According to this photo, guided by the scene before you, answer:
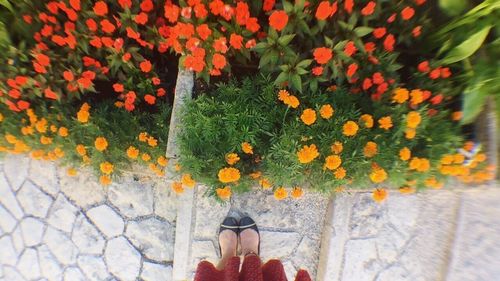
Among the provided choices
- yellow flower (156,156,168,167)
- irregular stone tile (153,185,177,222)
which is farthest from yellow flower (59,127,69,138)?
irregular stone tile (153,185,177,222)

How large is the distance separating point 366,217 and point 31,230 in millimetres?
2026

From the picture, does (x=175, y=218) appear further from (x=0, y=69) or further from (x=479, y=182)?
(x=479, y=182)

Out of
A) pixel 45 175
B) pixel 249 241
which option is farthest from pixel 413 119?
pixel 45 175

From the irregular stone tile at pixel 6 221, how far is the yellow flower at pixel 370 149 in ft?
7.15

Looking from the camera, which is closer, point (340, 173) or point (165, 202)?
point (340, 173)

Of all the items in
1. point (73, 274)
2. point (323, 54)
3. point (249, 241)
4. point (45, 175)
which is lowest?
point (73, 274)

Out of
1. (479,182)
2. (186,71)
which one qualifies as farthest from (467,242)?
(186,71)

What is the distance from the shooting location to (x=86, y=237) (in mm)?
2377

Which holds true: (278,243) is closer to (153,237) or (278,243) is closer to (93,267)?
(153,237)

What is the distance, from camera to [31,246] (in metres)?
2.47

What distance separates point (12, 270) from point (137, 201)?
1.04 meters

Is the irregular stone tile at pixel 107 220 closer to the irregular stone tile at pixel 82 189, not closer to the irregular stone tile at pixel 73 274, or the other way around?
the irregular stone tile at pixel 82 189

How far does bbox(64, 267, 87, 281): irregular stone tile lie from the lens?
7.91ft

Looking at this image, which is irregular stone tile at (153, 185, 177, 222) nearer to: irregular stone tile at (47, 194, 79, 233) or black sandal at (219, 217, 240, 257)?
black sandal at (219, 217, 240, 257)
